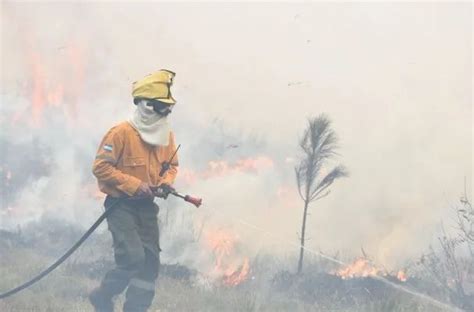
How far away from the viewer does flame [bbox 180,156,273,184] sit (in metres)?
7.54

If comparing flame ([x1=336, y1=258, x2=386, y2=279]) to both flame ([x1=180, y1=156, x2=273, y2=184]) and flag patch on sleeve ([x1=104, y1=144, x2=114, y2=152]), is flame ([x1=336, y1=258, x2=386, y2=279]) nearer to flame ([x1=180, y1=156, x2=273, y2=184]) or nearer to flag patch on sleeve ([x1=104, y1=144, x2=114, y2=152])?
flame ([x1=180, y1=156, x2=273, y2=184])

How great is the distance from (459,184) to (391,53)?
1513mm

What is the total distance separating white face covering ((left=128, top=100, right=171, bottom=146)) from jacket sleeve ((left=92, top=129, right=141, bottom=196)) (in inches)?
6.9

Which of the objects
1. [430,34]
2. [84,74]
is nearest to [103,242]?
[84,74]

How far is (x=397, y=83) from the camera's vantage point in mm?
7559

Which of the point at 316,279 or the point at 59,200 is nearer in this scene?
the point at 316,279

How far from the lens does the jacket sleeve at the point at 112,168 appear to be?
532 cm

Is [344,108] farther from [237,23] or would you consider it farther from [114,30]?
[114,30]

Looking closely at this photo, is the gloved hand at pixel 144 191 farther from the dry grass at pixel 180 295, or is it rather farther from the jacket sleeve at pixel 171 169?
the dry grass at pixel 180 295

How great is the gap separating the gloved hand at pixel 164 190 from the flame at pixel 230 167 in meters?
2.03


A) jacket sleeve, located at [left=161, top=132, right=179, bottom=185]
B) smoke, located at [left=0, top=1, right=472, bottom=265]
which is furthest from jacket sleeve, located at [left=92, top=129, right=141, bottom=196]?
smoke, located at [left=0, top=1, right=472, bottom=265]

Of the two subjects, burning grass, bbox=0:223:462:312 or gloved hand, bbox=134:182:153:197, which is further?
A: burning grass, bbox=0:223:462:312

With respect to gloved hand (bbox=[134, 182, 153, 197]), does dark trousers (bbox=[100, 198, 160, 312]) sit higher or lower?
lower

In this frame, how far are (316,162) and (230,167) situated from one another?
0.89 metres
